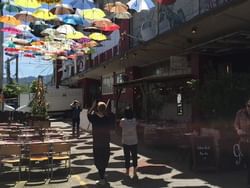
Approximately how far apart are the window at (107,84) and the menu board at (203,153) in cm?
2376

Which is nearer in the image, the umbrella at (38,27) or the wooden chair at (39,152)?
the wooden chair at (39,152)

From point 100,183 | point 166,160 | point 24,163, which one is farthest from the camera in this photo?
point 166,160

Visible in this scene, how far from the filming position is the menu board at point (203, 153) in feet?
39.7

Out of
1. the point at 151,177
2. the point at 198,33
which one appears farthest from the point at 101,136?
the point at 198,33

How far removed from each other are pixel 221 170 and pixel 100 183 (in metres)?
3.34

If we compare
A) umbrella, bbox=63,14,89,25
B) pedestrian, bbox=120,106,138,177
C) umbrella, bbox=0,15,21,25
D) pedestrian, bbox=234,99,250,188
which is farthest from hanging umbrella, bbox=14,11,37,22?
pedestrian, bbox=234,99,250,188

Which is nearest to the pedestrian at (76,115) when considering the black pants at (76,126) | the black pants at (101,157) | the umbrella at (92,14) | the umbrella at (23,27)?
the black pants at (76,126)

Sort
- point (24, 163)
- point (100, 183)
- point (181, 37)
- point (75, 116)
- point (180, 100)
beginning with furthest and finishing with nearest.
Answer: point (75, 116) → point (180, 100) → point (181, 37) → point (24, 163) → point (100, 183)

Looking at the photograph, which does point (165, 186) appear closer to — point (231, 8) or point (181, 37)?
point (231, 8)

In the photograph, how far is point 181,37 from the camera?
17.1 metres

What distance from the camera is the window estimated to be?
3667 cm

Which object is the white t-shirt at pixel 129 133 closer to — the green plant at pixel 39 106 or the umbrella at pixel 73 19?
the umbrella at pixel 73 19

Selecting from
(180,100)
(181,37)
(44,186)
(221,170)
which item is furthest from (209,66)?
(44,186)

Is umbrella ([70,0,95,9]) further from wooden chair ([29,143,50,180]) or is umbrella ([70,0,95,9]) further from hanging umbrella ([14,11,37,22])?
wooden chair ([29,143,50,180])
